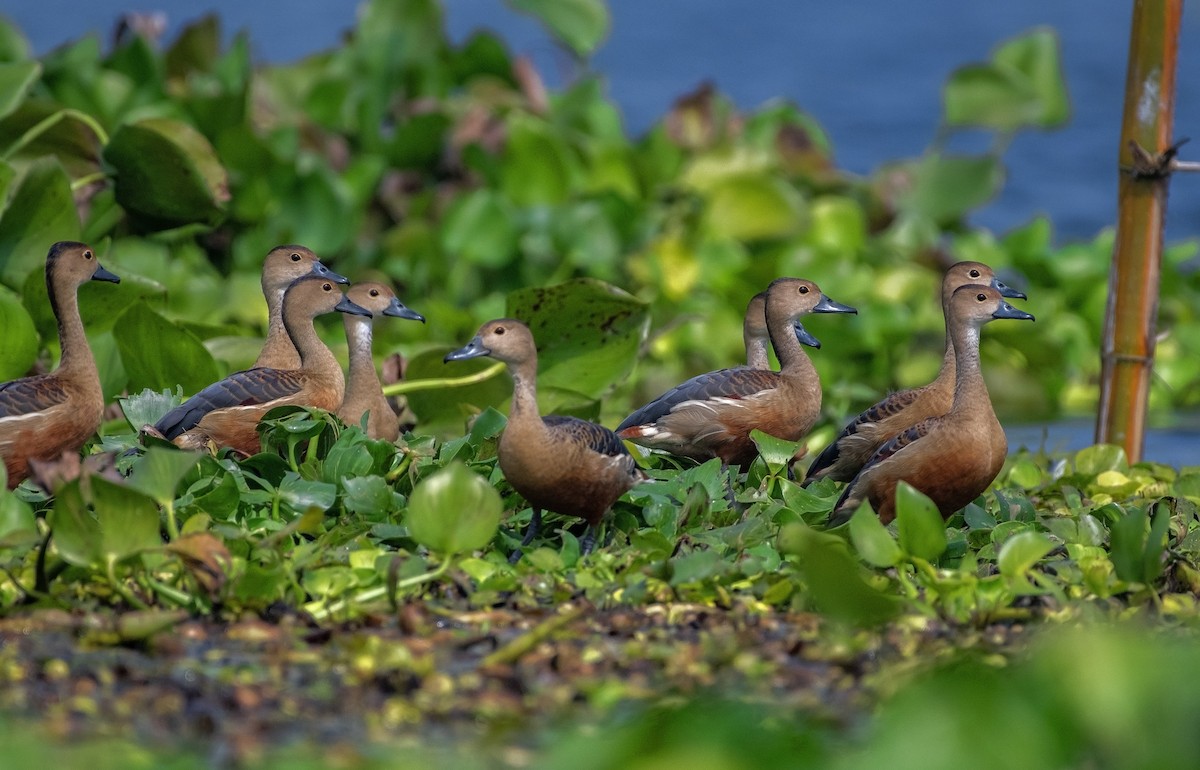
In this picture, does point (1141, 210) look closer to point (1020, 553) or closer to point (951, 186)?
point (1020, 553)

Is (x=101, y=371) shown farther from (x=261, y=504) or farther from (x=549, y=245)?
(x=549, y=245)

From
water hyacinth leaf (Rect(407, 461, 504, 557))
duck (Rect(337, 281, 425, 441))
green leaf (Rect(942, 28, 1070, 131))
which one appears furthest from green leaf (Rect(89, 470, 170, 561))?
green leaf (Rect(942, 28, 1070, 131))

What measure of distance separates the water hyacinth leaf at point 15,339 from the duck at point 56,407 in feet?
1.56

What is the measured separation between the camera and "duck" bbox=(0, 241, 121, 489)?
536cm

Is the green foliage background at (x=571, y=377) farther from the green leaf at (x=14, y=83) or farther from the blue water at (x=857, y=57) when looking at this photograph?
the blue water at (x=857, y=57)

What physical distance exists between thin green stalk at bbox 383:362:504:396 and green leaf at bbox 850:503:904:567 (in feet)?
7.66

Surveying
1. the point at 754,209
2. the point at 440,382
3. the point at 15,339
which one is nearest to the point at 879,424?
the point at 440,382

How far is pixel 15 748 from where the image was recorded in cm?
302

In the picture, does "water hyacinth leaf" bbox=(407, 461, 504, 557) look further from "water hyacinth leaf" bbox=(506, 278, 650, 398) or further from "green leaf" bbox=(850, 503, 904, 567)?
"water hyacinth leaf" bbox=(506, 278, 650, 398)

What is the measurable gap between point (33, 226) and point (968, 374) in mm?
3737

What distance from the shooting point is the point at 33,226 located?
6.74 metres

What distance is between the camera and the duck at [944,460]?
5066 mm

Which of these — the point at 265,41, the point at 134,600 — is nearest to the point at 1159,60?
the point at 134,600

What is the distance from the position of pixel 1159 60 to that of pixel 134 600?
4444 millimetres
